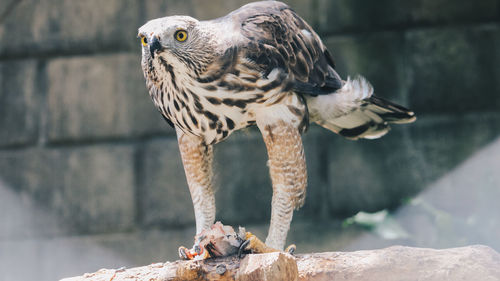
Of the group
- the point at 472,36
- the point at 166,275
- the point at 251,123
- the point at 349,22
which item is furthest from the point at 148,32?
the point at 472,36

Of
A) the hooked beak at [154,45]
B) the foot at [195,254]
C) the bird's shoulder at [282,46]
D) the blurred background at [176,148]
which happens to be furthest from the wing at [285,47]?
the blurred background at [176,148]

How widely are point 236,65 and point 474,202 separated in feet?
7.89

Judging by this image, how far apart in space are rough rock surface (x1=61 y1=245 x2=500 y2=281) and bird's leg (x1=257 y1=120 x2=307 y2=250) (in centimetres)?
44

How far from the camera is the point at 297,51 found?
263 centimetres

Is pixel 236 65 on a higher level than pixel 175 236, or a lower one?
higher

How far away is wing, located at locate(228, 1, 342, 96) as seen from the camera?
242cm

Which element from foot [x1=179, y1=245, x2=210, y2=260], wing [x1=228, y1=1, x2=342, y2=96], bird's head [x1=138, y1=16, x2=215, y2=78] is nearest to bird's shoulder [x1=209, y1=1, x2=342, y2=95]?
wing [x1=228, y1=1, x2=342, y2=96]

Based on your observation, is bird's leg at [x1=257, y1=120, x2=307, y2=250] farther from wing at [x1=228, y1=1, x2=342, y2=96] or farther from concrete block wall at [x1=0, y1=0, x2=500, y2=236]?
concrete block wall at [x1=0, y1=0, x2=500, y2=236]

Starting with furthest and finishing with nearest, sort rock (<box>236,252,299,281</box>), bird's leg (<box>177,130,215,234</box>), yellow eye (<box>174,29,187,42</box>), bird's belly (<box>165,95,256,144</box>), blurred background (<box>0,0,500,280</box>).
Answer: blurred background (<box>0,0,500,280</box>)
bird's leg (<box>177,130,215,234</box>)
bird's belly (<box>165,95,256,144</box>)
yellow eye (<box>174,29,187,42</box>)
rock (<box>236,252,299,281</box>)

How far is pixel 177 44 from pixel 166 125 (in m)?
2.13

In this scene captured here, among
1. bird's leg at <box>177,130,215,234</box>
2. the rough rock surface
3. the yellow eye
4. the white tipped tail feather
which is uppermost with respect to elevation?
the yellow eye

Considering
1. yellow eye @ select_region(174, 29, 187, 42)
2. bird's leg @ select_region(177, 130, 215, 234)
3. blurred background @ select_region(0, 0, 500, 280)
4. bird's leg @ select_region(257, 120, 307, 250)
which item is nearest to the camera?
yellow eye @ select_region(174, 29, 187, 42)

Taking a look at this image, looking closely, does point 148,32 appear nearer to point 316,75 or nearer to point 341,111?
point 316,75

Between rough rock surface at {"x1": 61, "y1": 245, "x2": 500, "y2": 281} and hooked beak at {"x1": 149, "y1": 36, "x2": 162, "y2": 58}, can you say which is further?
hooked beak at {"x1": 149, "y1": 36, "x2": 162, "y2": 58}
